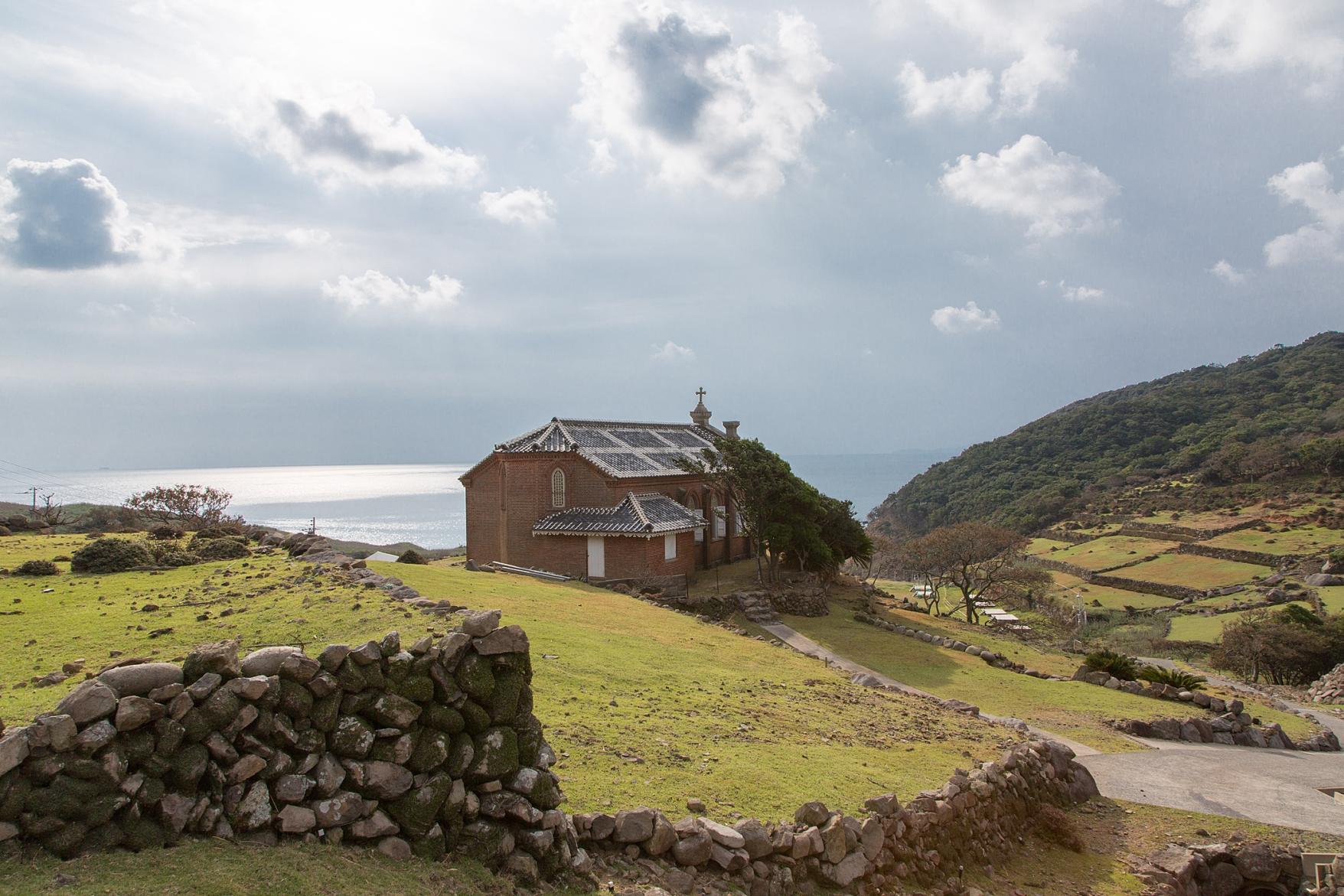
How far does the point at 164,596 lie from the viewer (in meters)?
16.0

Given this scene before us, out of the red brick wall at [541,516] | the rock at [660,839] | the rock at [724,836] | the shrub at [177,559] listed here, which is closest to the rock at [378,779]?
the rock at [660,839]

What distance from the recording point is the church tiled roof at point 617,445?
39844 mm

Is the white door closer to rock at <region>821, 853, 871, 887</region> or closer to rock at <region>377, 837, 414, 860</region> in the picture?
rock at <region>821, 853, 871, 887</region>

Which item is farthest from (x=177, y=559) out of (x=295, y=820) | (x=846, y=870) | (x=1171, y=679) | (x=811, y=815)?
(x=1171, y=679)

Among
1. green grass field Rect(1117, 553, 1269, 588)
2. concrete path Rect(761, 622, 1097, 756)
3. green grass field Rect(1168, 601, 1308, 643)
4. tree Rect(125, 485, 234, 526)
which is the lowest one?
green grass field Rect(1168, 601, 1308, 643)

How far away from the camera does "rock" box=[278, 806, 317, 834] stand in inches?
265

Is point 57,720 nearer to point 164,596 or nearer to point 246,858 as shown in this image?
point 246,858

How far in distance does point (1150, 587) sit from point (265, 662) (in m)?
77.5

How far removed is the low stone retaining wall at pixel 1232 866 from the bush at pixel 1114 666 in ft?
52.8

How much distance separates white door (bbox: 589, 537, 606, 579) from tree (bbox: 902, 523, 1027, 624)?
74.5 feet

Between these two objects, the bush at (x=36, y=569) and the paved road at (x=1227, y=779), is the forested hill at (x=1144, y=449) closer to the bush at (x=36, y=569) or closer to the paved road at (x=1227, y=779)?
the paved road at (x=1227, y=779)

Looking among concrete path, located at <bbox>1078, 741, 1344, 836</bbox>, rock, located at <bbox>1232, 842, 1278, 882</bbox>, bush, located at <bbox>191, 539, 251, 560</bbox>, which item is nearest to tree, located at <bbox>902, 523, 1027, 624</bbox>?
concrete path, located at <bbox>1078, 741, 1344, 836</bbox>

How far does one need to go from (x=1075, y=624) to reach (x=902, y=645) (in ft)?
103

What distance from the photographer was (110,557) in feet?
61.8
